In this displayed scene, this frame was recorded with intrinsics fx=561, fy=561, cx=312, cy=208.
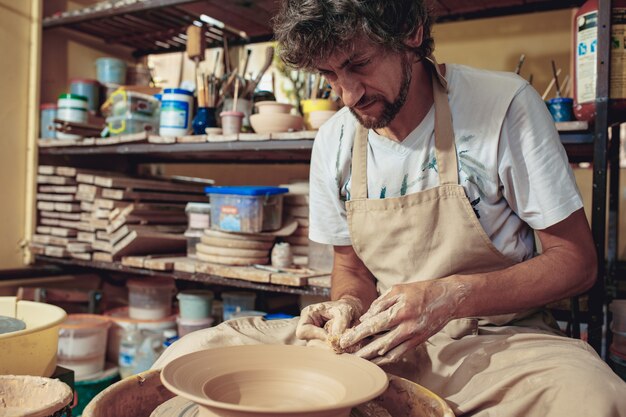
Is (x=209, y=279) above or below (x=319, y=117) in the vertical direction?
below

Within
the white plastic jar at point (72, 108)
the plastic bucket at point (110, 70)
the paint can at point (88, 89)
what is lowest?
the white plastic jar at point (72, 108)

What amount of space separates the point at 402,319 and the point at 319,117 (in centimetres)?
158

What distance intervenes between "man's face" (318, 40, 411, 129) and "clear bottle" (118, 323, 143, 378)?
7.29 feet

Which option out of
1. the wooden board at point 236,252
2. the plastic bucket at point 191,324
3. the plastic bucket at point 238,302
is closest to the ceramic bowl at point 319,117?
the wooden board at point 236,252

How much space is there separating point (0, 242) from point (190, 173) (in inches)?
68.8

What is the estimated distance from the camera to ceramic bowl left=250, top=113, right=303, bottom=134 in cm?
Result: 278

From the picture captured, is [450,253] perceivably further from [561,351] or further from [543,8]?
[543,8]

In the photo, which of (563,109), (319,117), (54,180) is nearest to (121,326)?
(54,180)

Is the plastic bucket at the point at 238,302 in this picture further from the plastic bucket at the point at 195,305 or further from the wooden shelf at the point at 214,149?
the wooden shelf at the point at 214,149

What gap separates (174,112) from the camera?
3127mm

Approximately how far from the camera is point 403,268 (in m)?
1.71

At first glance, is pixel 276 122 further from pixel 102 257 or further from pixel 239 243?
pixel 102 257

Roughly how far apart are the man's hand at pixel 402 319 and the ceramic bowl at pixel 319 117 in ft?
4.89

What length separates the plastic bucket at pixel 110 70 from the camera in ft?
12.7
